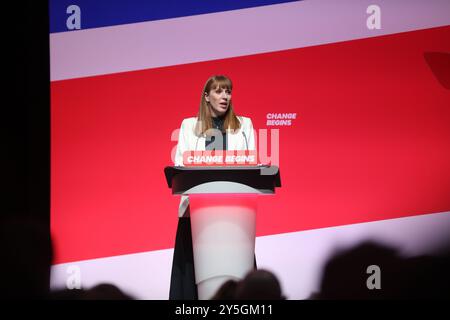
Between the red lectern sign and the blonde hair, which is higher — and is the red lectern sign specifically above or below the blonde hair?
below

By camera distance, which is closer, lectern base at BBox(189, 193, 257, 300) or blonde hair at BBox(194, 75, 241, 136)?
lectern base at BBox(189, 193, 257, 300)

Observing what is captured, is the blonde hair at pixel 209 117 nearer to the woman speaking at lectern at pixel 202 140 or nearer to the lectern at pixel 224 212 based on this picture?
the woman speaking at lectern at pixel 202 140

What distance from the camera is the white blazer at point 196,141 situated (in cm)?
370

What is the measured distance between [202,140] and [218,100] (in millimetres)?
288

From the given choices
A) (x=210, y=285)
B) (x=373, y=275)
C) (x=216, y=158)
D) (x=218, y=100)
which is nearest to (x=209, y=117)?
(x=218, y=100)

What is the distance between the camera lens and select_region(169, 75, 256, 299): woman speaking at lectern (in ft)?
12.1

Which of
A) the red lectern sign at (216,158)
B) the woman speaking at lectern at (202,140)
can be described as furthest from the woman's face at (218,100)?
the red lectern sign at (216,158)

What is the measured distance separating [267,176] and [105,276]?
1.58m

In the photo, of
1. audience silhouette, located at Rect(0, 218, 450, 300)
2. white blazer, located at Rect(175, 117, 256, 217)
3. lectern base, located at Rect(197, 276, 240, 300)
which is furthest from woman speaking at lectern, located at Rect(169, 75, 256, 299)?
audience silhouette, located at Rect(0, 218, 450, 300)

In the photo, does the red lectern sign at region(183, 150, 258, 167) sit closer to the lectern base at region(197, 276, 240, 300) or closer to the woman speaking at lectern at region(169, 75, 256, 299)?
the woman speaking at lectern at region(169, 75, 256, 299)

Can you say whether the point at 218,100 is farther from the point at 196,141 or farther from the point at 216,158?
the point at 216,158

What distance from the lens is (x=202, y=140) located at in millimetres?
3754
